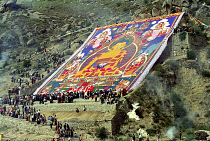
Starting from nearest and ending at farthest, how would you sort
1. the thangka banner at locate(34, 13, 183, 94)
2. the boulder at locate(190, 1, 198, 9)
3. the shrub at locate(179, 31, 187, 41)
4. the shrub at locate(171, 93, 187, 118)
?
the shrub at locate(171, 93, 187, 118) < the thangka banner at locate(34, 13, 183, 94) < the shrub at locate(179, 31, 187, 41) < the boulder at locate(190, 1, 198, 9)

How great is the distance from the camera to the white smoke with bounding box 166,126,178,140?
26044 millimetres

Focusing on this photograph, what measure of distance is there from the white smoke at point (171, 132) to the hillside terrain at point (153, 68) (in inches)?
17.0

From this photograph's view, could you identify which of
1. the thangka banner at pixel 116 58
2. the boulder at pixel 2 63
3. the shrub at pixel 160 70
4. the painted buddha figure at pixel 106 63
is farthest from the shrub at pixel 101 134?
the boulder at pixel 2 63

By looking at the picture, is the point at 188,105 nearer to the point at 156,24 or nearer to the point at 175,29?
the point at 175,29

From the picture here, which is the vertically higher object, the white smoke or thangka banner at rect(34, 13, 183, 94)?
thangka banner at rect(34, 13, 183, 94)

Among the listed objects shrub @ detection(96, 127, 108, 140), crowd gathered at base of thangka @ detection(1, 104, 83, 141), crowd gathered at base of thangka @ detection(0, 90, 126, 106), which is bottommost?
shrub @ detection(96, 127, 108, 140)

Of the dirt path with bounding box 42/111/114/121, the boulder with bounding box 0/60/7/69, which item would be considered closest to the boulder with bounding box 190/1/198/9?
the dirt path with bounding box 42/111/114/121

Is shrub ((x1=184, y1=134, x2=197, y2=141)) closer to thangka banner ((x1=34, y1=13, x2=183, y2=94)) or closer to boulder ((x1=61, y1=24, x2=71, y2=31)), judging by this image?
thangka banner ((x1=34, y1=13, x2=183, y2=94))

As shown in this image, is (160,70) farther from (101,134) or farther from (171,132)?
(101,134)

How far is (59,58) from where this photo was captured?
46.8 m

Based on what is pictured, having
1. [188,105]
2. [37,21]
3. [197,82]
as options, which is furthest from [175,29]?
[37,21]

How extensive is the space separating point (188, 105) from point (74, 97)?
10.9 metres

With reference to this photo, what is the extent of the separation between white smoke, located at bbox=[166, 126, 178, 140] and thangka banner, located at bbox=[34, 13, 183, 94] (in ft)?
19.2

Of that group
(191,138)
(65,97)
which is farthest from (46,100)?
(191,138)
